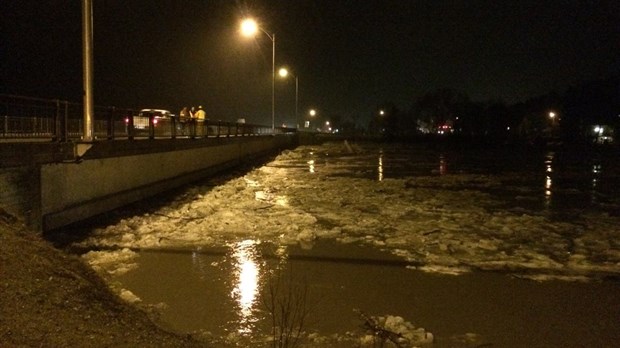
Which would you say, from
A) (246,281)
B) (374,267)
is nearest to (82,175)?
(246,281)

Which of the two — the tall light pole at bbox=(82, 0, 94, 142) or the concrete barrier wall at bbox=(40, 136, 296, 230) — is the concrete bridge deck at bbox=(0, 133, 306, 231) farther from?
the tall light pole at bbox=(82, 0, 94, 142)

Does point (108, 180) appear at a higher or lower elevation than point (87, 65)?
lower

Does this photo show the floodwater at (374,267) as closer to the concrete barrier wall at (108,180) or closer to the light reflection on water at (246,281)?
the light reflection on water at (246,281)

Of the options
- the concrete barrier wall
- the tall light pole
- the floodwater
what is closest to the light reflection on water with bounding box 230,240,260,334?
the floodwater

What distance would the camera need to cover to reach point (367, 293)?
8.88 meters

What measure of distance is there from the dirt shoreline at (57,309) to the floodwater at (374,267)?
86 centimetres

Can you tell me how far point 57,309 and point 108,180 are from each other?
11.0m

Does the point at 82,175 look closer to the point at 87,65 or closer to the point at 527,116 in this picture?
the point at 87,65

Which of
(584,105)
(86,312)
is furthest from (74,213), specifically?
(584,105)

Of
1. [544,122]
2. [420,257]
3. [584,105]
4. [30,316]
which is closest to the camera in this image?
[30,316]

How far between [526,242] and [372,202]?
739 cm

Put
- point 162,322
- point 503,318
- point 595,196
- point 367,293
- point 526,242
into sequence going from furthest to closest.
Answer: point 595,196
point 526,242
point 367,293
point 503,318
point 162,322

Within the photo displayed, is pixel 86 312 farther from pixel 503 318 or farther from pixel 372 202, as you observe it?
pixel 372 202

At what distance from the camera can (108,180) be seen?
16344 millimetres
